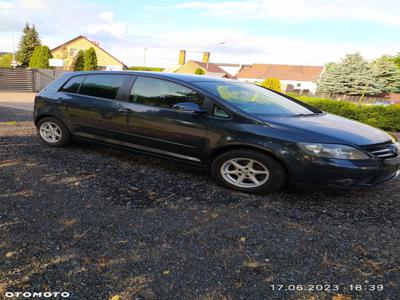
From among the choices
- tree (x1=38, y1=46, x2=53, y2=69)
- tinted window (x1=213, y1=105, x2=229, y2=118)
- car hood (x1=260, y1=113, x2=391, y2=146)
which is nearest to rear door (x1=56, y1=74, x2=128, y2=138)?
tinted window (x1=213, y1=105, x2=229, y2=118)

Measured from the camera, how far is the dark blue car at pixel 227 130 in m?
3.44

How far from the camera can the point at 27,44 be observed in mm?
42906

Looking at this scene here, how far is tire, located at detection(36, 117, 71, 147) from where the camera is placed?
5.15 meters

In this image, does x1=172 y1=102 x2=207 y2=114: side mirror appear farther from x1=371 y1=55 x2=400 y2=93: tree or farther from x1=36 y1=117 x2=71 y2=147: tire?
x1=371 y1=55 x2=400 y2=93: tree

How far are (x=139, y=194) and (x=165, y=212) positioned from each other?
0.55 m

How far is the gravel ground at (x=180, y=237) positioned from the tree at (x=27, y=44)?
45.5 meters

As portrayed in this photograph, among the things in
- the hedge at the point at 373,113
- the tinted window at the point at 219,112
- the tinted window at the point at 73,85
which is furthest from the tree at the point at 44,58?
the tinted window at the point at 219,112

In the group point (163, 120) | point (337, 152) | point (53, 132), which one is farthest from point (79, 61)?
point (337, 152)

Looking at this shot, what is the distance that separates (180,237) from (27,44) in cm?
4877

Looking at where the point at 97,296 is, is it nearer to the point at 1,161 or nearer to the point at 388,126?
the point at 1,161

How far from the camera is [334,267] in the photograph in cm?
252

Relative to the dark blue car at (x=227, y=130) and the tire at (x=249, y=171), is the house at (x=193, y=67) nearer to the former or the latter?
the dark blue car at (x=227, y=130)

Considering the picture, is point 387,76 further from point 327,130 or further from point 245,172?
point 245,172

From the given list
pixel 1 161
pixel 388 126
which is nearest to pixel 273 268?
pixel 1 161
